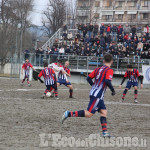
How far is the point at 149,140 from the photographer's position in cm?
796

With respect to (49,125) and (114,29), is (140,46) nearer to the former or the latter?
(114,29)

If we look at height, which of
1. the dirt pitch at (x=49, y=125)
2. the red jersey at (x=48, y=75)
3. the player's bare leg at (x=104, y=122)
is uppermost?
the red jersey at (x=48, y=75)

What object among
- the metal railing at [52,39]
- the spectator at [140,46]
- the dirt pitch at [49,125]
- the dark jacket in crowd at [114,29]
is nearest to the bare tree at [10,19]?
the metal railing at [52,39]

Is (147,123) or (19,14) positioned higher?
(19,14)

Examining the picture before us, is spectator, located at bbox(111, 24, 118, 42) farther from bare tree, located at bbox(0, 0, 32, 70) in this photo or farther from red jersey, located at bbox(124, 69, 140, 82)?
bare tree, located at bbox(0, 0, 32, 70)

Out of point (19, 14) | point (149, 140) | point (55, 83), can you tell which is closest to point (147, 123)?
point (149, 140)

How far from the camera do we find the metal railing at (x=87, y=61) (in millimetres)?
29578

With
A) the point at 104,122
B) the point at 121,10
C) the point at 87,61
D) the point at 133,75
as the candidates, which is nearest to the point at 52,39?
the point at 87,61

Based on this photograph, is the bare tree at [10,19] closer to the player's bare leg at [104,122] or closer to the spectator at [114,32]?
the spectator at [114,32]

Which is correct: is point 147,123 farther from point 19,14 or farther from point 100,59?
point 19,14

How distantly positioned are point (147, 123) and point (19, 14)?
1939 inches

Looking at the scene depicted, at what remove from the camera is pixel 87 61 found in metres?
31.5

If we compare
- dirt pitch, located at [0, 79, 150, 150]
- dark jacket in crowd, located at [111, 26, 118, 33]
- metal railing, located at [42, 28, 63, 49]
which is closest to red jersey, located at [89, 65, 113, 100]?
dirt pitch, located at [0, 79, 150, 150]

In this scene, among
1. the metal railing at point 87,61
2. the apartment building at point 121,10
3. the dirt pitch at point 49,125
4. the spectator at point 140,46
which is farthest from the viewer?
the apartment building at point 121,10
